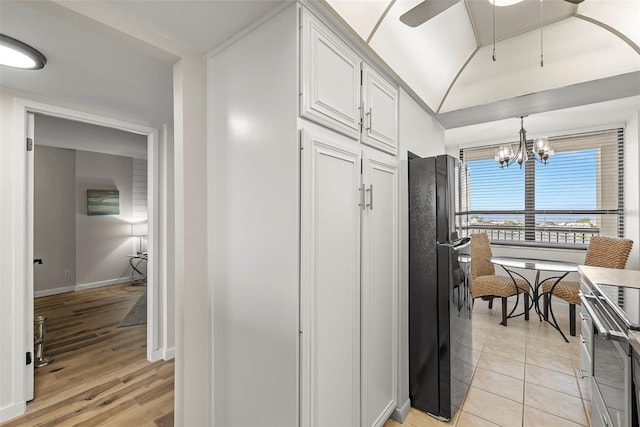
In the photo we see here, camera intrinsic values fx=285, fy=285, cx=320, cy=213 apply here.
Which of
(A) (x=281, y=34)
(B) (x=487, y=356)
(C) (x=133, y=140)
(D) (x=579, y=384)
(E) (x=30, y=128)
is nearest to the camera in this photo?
(A) (x=281, y=34)

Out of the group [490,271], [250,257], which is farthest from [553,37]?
[490,271]

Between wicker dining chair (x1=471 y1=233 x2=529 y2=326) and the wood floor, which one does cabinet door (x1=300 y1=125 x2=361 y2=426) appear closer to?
the wood floor

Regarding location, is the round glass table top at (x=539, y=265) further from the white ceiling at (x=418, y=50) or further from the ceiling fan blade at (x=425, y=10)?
the ceiling fan blade at (x=425, y=10)

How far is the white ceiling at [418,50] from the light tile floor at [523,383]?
2224 mm

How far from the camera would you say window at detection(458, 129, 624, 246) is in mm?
3773

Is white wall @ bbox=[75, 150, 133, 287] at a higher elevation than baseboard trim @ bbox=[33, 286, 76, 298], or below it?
higher

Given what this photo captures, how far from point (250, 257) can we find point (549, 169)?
471 cm

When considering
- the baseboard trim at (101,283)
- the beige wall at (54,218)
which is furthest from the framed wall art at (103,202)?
the baseboard trim at (101,283)

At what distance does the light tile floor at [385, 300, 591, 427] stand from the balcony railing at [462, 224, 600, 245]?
119 centimetres

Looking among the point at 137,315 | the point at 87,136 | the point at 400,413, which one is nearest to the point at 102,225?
the point at 87,136

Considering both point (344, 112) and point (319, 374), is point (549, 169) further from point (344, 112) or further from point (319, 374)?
point (319, 374)

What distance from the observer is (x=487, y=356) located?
2758 mm

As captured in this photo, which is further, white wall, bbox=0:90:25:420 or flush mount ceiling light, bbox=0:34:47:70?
white wall, bbox=0:90:25:420

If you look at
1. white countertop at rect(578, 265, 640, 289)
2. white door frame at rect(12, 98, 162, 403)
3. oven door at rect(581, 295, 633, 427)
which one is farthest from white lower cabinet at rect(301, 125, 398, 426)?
white door frame at rect(12, 98, 162, 403)
